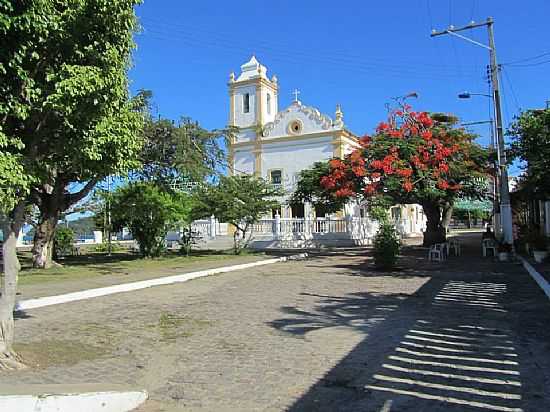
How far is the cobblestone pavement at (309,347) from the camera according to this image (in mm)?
4926

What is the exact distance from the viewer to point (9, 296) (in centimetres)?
604

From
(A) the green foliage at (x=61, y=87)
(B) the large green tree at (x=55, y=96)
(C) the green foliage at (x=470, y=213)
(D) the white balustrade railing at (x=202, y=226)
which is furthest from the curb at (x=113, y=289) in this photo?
(C) the green foliage at (x=470, y=213)

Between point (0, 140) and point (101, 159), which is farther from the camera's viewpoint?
point (101, 159)

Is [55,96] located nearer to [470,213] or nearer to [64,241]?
[64,241]

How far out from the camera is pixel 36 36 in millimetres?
5559

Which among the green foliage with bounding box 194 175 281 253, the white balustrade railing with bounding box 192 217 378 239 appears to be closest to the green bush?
the green foliage with bounding box 194 175 281 253

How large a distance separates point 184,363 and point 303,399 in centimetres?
185

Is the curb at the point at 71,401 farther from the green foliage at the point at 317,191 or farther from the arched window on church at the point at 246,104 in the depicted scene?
the arched window on church at the point at 246,104

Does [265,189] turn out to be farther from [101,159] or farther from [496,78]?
[101,159]

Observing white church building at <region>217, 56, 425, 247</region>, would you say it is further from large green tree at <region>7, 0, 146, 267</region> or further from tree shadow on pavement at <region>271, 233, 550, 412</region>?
Answer: large green tree at <region>7, 0, 146, 267</region>

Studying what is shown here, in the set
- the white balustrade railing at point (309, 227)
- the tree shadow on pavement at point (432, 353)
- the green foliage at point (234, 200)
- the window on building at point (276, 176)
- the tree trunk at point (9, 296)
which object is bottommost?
the tree shadow on pavement at point (432, 353)

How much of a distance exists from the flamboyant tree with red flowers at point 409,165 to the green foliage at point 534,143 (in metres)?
4.66

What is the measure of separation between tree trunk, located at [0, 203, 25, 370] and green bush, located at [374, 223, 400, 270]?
40.0 feet

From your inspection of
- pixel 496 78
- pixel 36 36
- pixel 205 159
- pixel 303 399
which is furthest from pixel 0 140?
pixel 496 78
